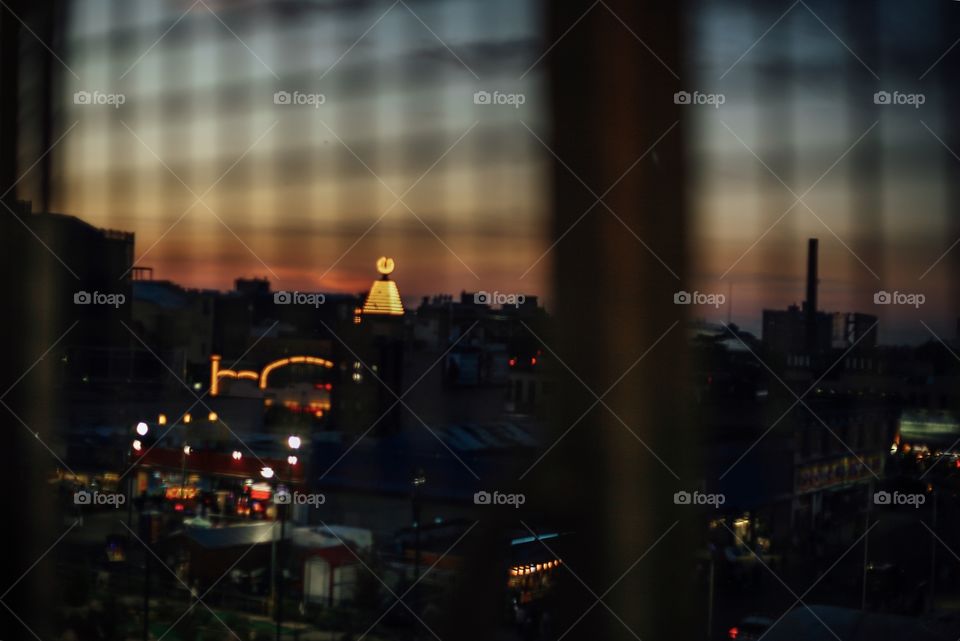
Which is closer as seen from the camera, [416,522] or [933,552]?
[933,552]

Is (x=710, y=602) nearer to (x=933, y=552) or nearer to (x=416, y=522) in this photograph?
(x=933, y=552)

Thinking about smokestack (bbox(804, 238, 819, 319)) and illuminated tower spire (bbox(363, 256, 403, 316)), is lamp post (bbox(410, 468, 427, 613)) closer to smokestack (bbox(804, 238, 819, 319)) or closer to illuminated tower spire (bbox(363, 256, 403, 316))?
illuminated tower spire (bbox(363, 256, 403, 316))

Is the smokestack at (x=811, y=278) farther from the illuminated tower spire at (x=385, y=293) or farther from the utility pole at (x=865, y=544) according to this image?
the illuminated tower spire at (x=385, y=293)

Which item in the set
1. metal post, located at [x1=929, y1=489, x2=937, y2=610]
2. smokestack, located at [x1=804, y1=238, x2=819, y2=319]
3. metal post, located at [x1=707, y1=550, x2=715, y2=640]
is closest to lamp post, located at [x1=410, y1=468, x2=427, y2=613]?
metal post, located at [x1=707, y1=550, x2=715, y2=640]

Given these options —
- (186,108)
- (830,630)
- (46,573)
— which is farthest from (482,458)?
(46,573)

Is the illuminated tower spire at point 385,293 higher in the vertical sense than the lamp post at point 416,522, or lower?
Answer: higher

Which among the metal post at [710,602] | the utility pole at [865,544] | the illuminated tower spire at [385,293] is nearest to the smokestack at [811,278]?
the utility pole at [865,544]

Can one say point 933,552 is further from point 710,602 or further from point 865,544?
point 710,602

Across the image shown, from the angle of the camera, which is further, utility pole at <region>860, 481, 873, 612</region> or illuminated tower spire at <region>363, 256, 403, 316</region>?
illuminated tower spire at <region>363, 256, 403, 316</region>

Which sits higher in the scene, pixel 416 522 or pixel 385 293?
pixel 385 293

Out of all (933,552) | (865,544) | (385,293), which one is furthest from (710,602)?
(385,293)
